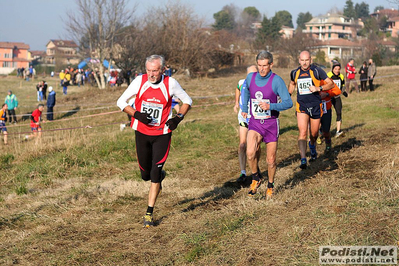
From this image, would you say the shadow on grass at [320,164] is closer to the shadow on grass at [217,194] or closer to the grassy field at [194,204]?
the grassy field at [194,204]

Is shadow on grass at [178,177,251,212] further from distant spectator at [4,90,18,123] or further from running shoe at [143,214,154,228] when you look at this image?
distant spectator at [4,90,18,123]

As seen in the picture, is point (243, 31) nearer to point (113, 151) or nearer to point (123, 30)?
point (123, 30)

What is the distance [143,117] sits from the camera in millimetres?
6027

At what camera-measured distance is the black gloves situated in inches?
237

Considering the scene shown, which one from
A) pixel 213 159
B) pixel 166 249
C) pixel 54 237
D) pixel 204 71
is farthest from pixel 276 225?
pixel 204 71

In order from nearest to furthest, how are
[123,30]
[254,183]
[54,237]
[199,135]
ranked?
[54,237], [254,183], [199,135], [123,30]

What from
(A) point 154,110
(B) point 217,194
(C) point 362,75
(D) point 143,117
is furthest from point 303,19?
(D) point 143,117

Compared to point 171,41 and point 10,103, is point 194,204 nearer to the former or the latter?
point 10,103

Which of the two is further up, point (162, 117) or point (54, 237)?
point (162, 117)

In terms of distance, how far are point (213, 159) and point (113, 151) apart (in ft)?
8.43

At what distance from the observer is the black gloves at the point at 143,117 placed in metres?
6.02

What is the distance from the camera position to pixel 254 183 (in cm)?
728

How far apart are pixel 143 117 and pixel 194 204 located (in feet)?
6.35

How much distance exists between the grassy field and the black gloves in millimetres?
1410
